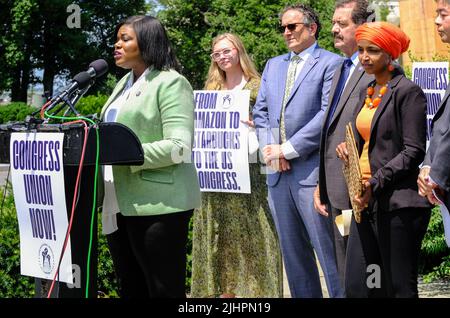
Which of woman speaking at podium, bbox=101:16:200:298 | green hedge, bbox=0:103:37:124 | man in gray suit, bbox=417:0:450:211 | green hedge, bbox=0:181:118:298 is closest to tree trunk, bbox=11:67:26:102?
green hedge, bbox=0:103:37:124

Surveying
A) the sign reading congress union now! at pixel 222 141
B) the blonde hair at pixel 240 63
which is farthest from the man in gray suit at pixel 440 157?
the blonde hair at pixel 240 63

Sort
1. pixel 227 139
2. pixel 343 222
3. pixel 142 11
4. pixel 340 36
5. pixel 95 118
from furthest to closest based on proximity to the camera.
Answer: pixel 142 11 < pixel 227 139 < pixel 340 36 < pixel 343 222 < pixel 95 118

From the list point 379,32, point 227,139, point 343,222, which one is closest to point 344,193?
point 343,222

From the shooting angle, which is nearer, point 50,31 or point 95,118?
point 95,118

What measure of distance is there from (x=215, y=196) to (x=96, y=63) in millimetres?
2229

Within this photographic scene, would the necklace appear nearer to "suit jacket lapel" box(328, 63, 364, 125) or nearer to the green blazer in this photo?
"suit jacket lapel" box(328, 63, 364, 125)

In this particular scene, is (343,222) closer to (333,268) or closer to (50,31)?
(333,268)

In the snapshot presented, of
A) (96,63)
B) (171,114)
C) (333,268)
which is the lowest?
(333,268)

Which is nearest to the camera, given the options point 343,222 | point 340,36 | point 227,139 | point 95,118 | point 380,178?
point 95,118

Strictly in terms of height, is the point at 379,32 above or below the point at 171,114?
above

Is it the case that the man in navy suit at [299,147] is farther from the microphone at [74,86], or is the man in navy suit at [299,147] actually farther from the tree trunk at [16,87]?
the tree trunk at [16,87]

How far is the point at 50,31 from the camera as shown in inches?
1747

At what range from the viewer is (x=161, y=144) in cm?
469

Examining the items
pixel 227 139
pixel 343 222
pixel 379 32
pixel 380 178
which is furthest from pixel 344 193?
pixel 227 139
